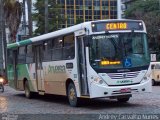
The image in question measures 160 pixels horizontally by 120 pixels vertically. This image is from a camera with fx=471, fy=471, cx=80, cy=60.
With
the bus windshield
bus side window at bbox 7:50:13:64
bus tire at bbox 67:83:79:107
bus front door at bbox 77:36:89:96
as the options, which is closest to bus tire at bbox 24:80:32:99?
bus side window at bbox 7:50:13:64

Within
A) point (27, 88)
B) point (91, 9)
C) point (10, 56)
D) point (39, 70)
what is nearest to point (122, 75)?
point (39, 70)

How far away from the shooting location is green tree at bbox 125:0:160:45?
2183 inches

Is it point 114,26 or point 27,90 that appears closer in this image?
point 114,26

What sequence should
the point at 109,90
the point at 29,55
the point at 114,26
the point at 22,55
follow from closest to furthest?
the point at 109,90 < the point at 114,26 < the point at 29,55 < the point at 22,55

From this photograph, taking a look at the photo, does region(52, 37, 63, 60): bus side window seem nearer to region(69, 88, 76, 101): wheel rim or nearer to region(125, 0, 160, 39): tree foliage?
region(69, 88, 76, 101): wheel rim

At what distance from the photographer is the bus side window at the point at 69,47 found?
17578mm

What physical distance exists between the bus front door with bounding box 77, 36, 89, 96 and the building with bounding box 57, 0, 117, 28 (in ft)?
292

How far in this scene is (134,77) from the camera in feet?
54.3

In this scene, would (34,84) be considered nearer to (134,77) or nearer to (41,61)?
(41,61)

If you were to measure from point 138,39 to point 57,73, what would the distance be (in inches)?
158

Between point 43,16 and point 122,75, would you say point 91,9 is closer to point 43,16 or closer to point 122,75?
point 43,16

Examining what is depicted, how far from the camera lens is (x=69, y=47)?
17.9 m

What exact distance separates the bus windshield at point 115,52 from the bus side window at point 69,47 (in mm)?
1432

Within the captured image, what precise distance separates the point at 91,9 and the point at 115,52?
318 feet
